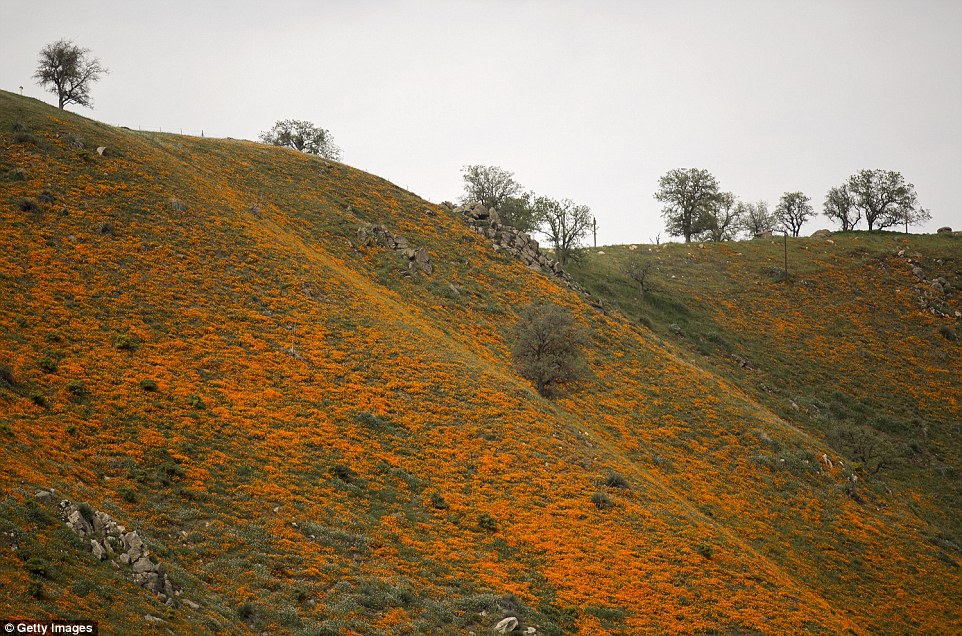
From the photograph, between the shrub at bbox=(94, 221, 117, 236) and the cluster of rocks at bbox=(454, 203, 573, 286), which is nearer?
the shrub at bbox=(94, 221, 117, 236)

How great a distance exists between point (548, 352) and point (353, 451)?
65.5 ft

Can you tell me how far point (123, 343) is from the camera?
104ft

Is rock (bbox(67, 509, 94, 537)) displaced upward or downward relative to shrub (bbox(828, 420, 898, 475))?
upward

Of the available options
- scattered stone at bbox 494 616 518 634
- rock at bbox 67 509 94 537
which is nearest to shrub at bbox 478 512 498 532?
scattered stone at bbox 494 616 518 634

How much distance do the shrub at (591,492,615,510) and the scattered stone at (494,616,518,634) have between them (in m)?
11.5

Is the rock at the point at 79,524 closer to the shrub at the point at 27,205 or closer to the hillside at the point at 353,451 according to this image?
the hillside at the point at 353,451

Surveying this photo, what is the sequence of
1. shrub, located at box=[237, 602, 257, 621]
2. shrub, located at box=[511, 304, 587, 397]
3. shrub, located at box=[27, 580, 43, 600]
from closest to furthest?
1. shrub, located at box=[27, 580, 43, 600]
2. shrub, located at box=[237, 602, 257, 621]
3. shrub, located at box=[511, 304, 587, 397]

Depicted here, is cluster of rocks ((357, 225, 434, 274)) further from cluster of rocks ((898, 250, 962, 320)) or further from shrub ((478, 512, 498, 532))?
cluster of rocks ((898, 250, 962, 320))

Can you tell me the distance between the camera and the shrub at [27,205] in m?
39.3

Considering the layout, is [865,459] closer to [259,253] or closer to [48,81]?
[259,253]

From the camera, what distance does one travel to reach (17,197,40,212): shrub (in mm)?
39312

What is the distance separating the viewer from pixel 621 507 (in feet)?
109

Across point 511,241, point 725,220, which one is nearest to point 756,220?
point 725,220

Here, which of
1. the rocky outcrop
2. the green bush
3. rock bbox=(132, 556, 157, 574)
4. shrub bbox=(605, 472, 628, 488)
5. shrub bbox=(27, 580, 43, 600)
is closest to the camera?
shrub bbox=(27, 580, 43, 600)
